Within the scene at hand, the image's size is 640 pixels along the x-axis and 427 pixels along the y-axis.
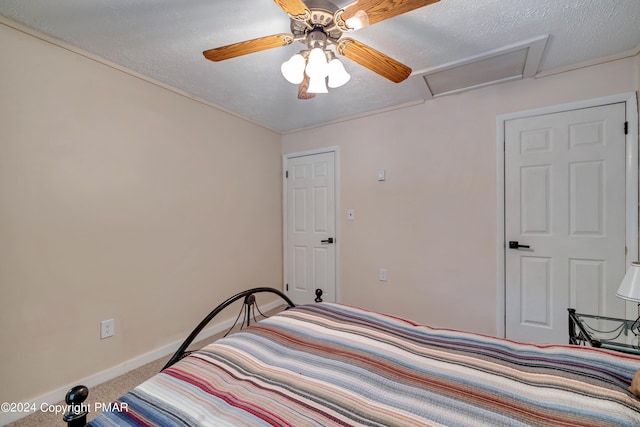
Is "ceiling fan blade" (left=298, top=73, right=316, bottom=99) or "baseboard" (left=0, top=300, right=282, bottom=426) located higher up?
"ceiling fan blade" (left=298, top=73, right=316, bottom=99)

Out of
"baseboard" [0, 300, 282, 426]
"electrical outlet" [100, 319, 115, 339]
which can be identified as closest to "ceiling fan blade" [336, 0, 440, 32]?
"electrical outlet" [100, 319, 115, 339]

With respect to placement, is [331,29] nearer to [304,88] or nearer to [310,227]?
[304,88]

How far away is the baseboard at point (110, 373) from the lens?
158 centimetres

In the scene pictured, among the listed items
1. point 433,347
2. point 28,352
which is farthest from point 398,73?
point 28,352

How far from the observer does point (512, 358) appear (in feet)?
3.38

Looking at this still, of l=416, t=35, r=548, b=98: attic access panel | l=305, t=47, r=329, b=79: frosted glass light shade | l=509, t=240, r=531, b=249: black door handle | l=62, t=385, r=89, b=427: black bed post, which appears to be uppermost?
l=416, t=35, r=548, b=98: attic access panel

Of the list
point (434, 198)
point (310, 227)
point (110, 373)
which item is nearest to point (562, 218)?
point (434, 198)

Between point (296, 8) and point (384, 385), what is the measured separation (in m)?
1.51

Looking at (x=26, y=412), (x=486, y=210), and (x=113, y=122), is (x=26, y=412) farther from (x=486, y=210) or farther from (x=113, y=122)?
(x=486, y=210)

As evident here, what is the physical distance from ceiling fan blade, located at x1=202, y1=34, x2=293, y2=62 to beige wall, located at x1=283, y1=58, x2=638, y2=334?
69.8 inches

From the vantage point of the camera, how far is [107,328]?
1.94 m

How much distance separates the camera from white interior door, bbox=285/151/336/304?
3229mm

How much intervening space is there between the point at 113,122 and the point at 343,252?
2.43 m

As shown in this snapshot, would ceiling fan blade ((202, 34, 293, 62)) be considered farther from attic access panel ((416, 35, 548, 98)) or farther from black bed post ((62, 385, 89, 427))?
black bed post ((62, 385, 89, 427))
